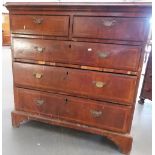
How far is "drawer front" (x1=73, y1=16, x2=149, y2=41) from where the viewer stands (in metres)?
1.18

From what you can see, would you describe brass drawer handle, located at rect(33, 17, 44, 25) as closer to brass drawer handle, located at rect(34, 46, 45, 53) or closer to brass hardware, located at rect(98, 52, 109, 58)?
brass drawer handle, located at rect(34, 46, 45, 53)

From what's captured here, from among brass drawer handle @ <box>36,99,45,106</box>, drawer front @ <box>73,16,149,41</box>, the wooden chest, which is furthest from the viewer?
the wooden chest

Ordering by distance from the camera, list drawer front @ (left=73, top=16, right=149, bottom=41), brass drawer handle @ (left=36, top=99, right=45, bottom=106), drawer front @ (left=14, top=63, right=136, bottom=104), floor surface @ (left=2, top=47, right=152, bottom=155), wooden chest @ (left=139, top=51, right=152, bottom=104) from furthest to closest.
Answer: wooden chest @ (left=139, top=51, right=152, bottom=104) < brass drawer handle @ (left=36, top=99, right=45, bottom=106) < floor surface @ (left=2, top=47, right=152, bottom=155) < drawer front @ (left=14, top=63, right=136, bottom=104) < drawer front @ (left=73, top=16, right=149, bottom=41)

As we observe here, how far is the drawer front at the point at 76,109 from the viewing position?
54.2 inches

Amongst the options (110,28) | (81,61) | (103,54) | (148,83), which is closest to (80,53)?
(81,61)

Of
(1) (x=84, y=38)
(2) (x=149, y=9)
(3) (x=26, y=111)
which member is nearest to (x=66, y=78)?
(1) (x=84, y=38)

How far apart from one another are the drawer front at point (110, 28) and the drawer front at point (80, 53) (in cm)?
6

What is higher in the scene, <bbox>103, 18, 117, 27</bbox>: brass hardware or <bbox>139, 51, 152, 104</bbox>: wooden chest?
<bbox>103, 18, 117, 27</bbox>: brass hardware

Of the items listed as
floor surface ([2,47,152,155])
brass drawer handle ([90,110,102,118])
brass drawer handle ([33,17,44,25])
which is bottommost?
floor surface ([2,47,152,155])

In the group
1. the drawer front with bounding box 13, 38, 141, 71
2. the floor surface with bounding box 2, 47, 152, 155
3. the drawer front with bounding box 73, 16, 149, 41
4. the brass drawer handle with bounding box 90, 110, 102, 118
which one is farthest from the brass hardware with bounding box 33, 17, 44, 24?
the floor surface with bounding box 2, 47, 152, 155

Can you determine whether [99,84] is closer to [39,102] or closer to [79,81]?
[79,81]

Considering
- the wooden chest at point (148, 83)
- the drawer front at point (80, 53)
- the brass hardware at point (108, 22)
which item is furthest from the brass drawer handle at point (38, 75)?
the wooden chest at point (148, 83)

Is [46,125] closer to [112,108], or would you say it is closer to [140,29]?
[112,108]

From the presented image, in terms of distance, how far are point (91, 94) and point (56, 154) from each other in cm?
52
